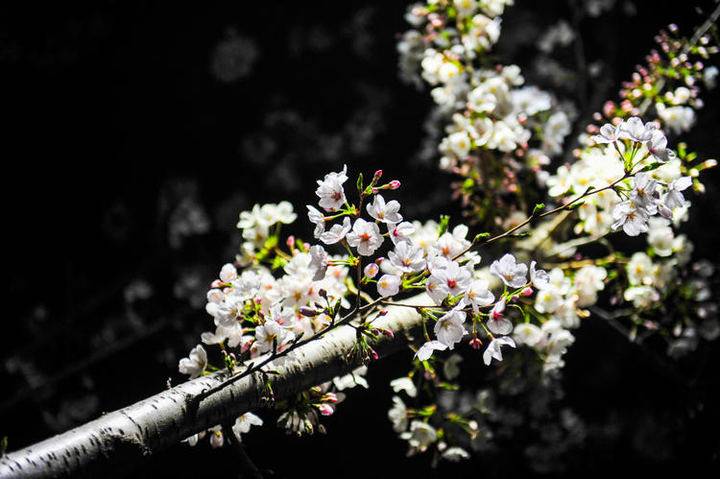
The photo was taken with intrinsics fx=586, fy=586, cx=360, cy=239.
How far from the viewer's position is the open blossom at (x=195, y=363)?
4.55 feet

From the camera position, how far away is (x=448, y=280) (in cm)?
119

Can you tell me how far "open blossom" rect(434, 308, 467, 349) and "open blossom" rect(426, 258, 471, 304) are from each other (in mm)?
39

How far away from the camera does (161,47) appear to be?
13.2 feet

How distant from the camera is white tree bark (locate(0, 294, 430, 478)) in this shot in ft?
3.54

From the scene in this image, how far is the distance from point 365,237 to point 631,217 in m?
0.56

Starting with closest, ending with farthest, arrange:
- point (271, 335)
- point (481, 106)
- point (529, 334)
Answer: point (271, 335)
point (529, 334)
point (481, 106)

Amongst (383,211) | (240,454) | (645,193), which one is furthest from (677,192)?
(240,454)

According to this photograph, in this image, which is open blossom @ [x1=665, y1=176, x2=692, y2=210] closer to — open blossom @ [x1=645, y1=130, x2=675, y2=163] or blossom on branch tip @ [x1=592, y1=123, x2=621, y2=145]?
open blossom @ [x1=645, y1=130, x2=675, y2=163]

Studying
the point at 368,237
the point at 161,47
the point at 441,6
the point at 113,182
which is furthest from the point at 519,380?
the point at 161,47

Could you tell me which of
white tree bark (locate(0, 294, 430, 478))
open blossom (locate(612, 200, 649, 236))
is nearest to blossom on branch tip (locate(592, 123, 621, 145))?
open blossom (locate(612, 200, 649, 236))

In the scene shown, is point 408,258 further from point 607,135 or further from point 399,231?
point 607,135

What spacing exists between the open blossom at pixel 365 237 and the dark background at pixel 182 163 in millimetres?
1785

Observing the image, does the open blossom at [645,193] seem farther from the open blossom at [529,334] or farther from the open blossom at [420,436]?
the open blossom at [420,436]

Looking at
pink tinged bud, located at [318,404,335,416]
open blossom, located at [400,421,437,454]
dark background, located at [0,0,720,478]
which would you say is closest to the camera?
pink tinged bud, located at [318,404,335,416]
